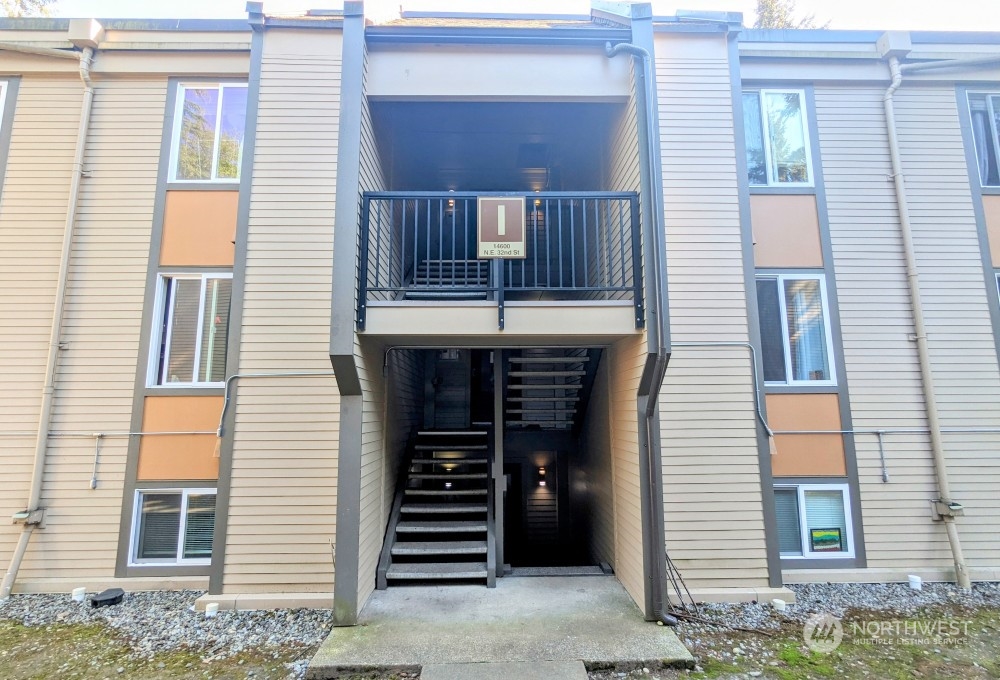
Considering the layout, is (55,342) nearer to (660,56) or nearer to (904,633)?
(660,56)

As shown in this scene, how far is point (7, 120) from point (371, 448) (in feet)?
18.9

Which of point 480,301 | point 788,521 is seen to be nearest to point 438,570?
point 480,301

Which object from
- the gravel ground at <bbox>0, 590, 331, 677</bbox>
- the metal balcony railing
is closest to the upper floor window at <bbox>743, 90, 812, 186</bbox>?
the metal balcony railing

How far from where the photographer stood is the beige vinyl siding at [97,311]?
14.5ft

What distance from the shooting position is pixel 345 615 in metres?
3.60

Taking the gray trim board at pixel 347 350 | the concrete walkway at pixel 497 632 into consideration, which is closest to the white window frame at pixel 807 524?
the concrete walkway at pixel 497 632

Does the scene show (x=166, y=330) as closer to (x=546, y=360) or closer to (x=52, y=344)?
(x=52, y=344)

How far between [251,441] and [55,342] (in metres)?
2.52

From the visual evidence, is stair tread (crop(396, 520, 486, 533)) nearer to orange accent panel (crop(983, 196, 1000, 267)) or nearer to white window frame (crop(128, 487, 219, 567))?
white window frame (crop(128, 487, 219, 567))

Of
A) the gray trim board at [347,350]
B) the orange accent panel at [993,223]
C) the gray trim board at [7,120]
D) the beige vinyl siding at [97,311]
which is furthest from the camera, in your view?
the orange accent panel at [993,223]

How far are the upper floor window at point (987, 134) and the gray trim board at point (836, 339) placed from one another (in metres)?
1.96

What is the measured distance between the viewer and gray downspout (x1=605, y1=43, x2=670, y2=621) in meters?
3.70

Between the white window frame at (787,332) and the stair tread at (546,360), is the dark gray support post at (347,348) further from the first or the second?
the white window frame at (787,332)

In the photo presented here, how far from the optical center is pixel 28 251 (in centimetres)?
475
